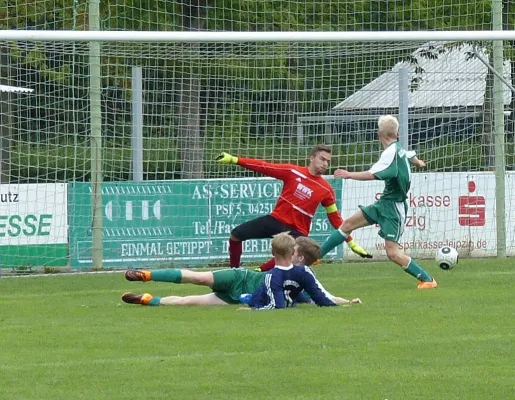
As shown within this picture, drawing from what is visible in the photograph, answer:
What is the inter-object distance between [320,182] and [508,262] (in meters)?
4.51

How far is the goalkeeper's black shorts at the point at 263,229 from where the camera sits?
14133 mm

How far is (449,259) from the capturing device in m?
14.4

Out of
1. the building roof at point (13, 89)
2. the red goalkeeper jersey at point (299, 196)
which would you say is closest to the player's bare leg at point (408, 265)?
the red goalkeeper jersey at point (299, 196)

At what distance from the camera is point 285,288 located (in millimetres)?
11109

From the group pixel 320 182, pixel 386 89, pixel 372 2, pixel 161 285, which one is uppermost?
pixel 372 2

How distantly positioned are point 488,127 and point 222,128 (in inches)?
173

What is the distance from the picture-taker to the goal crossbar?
44.9 ft

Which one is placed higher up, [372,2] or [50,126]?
[372,2]

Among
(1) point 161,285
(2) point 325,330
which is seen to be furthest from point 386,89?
(2) point 325,330

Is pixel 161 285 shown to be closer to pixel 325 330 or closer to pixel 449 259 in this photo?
pixel 449 259

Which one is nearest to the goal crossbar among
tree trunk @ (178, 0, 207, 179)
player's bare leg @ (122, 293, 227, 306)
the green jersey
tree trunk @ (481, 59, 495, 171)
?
the green jersey

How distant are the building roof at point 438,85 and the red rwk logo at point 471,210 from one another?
1564mm

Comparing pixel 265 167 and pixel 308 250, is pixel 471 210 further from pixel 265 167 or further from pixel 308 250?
pixel 308 250

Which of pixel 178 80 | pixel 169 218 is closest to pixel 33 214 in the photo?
pixel 169 218
